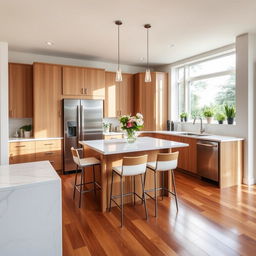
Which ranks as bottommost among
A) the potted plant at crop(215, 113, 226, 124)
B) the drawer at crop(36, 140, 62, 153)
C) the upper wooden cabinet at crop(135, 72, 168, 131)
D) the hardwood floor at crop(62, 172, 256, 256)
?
the hardwood floor at crop(62, 172, 256, 256)

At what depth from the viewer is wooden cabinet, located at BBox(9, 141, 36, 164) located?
14.3 feet

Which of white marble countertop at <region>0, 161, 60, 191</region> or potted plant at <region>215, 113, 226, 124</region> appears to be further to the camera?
potted plant at <region>215, 113, 226, 124</region>

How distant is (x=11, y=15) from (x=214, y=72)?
422 centimetres

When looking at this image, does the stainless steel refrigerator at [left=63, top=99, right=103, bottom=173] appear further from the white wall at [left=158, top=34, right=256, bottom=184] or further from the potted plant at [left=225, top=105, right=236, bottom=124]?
the white wall at [left=158, top=34, right=256, bottom=184]

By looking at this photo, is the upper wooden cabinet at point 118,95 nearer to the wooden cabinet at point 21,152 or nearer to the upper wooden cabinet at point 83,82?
the upper wooden cabinet at point 83,82

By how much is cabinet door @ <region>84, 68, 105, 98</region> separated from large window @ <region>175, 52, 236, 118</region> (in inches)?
88.4

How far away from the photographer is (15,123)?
4.91 metres

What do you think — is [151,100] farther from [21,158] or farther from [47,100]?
[21,158]

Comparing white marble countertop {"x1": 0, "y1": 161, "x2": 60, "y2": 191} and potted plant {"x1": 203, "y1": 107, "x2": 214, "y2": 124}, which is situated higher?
potted plant {"x1": 203, "y1": 107, "x2": 214, "y2": 124}

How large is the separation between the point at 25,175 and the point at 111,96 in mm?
4148

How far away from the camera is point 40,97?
461 cm

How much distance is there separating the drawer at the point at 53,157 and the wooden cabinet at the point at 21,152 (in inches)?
5.7

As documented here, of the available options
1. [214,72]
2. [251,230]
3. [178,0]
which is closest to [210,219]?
[251,230]

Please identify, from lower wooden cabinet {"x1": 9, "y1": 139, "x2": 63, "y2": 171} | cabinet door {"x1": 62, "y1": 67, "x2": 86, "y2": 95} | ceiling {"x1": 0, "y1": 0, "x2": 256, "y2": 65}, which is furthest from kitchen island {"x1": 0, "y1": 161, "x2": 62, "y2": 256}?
cabinet door {"x1": 62, "y1": 67, "x2": 86, "y2": 95}
